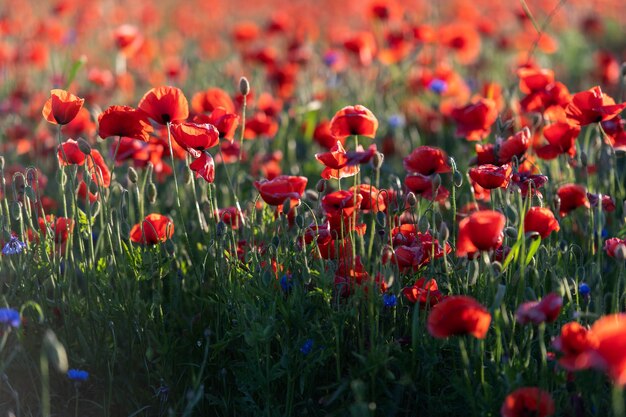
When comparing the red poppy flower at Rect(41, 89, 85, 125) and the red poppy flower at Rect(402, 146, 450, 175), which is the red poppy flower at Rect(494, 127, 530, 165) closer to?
the red poppy flower at Rect(402, 146, 450, 175)

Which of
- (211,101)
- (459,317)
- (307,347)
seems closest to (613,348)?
(459,317)

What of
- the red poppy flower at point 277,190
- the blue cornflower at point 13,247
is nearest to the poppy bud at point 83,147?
the blue cornflower at point 13,247

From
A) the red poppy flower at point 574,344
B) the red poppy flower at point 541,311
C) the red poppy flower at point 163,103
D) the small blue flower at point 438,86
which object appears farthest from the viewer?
the small blue flower at point 438,86

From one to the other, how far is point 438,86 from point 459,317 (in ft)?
7.93

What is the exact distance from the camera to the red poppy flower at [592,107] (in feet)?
7.45

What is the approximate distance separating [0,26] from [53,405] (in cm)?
325

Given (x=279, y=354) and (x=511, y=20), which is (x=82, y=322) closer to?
(x=279, y=354)

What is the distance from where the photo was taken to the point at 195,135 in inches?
85.4

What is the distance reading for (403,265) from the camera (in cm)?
217

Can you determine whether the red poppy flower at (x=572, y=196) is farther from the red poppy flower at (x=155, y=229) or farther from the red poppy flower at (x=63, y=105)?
the red poppy flower at (x=63, y=105)

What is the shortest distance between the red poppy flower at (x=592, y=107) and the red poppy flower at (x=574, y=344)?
0.84 m

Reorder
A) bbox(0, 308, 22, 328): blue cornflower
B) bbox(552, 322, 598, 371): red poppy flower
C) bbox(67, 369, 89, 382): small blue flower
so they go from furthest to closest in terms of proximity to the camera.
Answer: bbox(67, 369, 89, 382): small blue flower, bbox(0, 308, 22, 328): blue cornflower, bbox(552, 322, 598, 371): red poppy flower

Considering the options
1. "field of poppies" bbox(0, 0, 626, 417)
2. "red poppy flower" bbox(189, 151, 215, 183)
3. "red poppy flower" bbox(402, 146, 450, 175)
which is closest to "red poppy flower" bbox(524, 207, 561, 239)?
"field of poppies" bbox(0, 0, 626, 417)

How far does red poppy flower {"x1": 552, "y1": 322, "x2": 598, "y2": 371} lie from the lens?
5.24 feet
